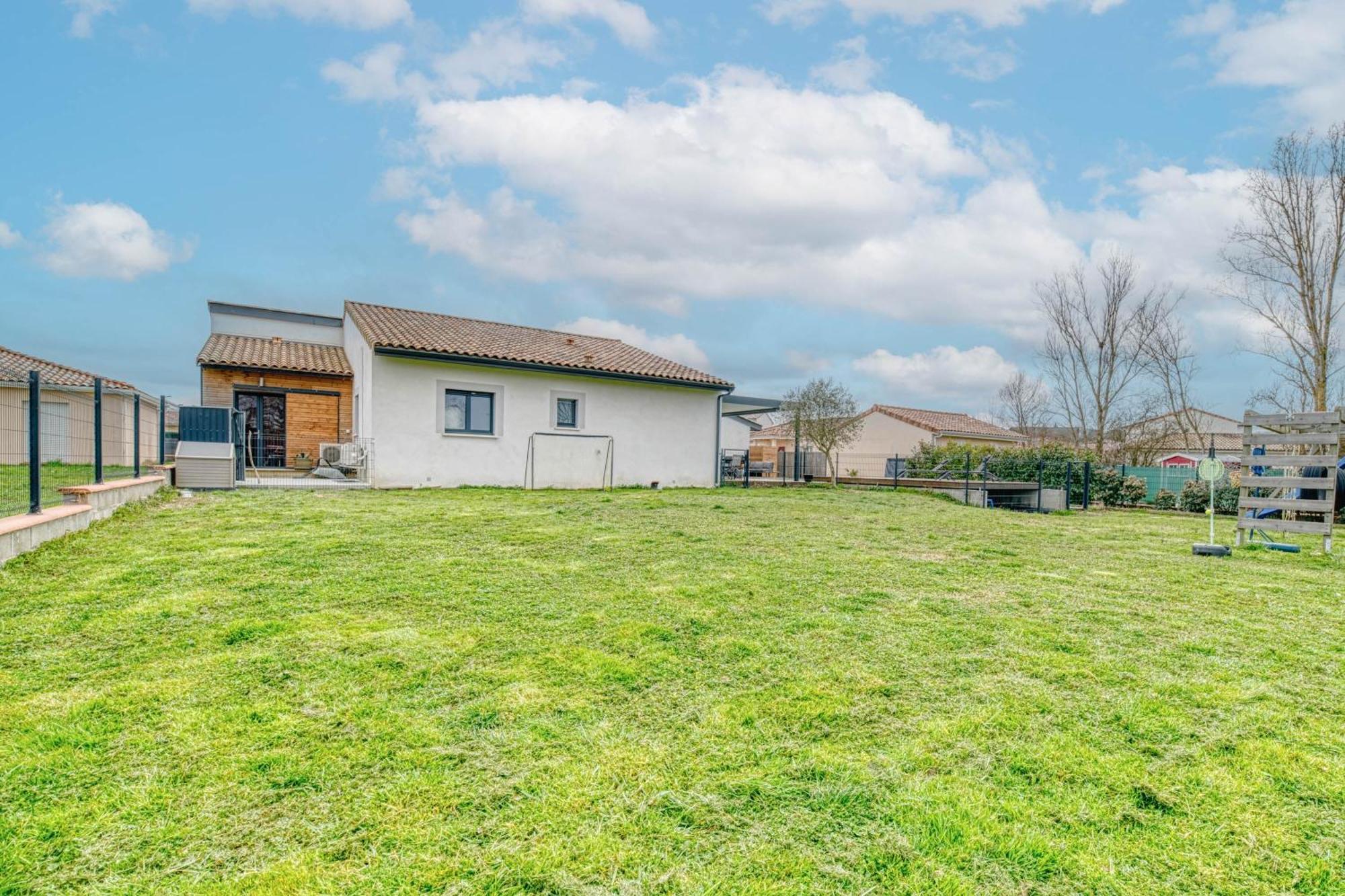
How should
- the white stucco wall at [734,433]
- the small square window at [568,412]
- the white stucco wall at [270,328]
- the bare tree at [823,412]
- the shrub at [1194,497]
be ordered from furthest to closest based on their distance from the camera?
the white stucco wall at [734,433] < the bare tree at [823,412] < the white stucco wall at [270,328] < the shrub at [1194,497] < the small square window at [568,412]

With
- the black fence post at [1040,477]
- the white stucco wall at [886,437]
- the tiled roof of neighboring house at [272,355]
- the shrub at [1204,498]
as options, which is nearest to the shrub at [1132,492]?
the shrub at [1204,498]

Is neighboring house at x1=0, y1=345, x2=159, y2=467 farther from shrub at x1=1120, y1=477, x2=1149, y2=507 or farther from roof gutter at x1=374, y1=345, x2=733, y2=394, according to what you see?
shrub at x1=1120, y1=477, x2=1149, y2=507

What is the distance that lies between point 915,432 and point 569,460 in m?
27.4

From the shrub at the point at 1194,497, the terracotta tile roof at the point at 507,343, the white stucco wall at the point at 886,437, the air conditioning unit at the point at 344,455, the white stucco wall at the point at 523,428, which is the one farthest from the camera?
the white stucco wall at the point at 886,437

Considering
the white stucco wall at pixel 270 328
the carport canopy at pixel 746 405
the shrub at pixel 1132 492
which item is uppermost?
the white stucco wall at pixel 270 328

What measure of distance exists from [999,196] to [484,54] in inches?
469

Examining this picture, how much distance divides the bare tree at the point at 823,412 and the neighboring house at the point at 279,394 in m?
16.2

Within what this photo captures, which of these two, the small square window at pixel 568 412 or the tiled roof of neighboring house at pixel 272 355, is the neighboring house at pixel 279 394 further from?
the small square window at pixel 568 412

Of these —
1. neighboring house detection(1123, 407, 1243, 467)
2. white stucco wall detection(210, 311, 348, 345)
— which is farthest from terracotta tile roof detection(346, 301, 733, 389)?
neighboring house detection(1123, 407, 1243, 467)

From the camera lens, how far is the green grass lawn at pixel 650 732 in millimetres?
1735

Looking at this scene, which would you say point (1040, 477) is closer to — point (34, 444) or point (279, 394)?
point (34, 444)

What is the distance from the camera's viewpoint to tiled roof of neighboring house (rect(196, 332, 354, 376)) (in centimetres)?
1694

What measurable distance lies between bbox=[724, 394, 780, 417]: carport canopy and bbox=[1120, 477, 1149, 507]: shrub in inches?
393

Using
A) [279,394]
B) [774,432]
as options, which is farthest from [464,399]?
[774,432]
